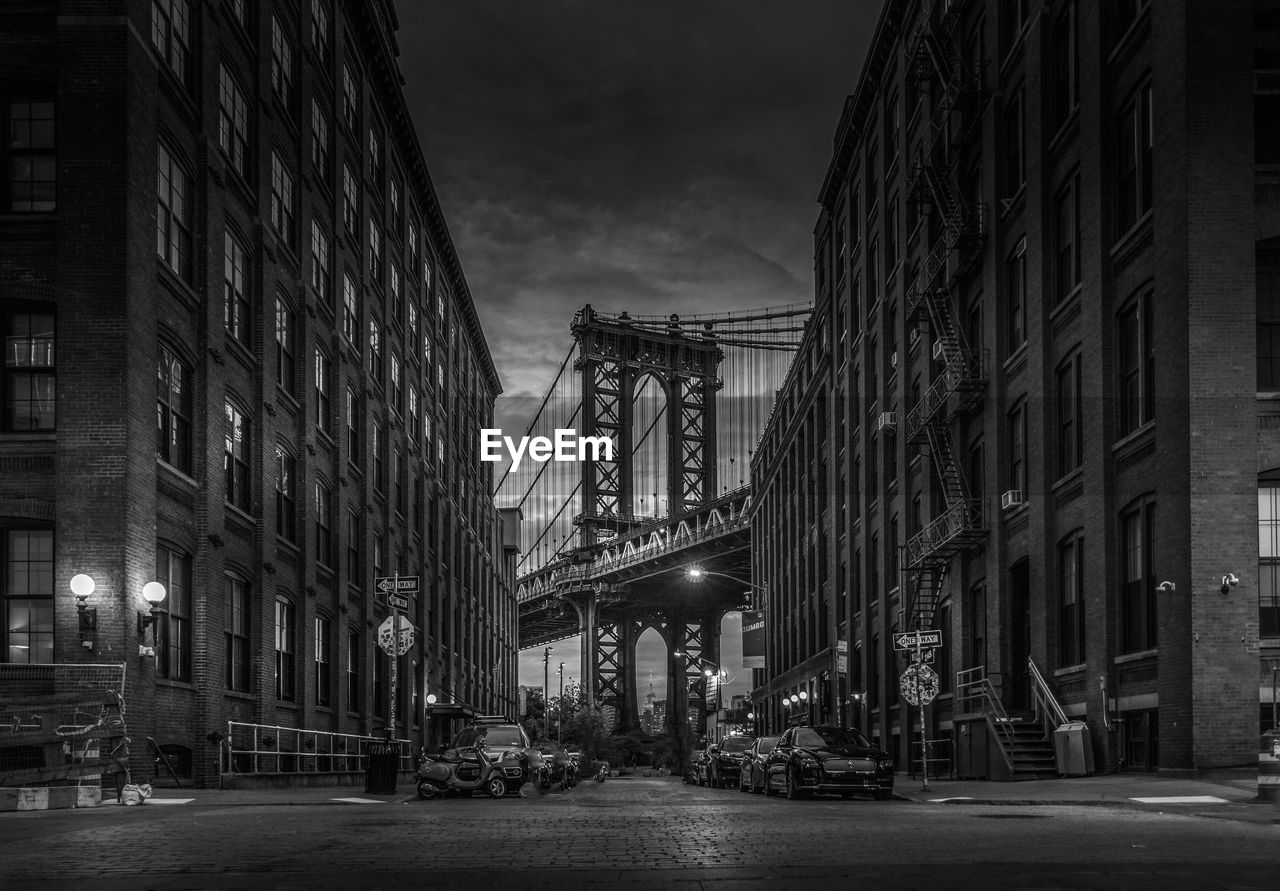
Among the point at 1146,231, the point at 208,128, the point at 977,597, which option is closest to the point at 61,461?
the point at 208,128

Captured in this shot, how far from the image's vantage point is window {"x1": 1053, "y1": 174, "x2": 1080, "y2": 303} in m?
31.6

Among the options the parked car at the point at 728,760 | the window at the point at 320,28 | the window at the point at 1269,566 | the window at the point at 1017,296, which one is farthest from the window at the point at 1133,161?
the window at the point at 320,28

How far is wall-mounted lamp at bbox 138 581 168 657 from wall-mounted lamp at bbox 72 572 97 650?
894 mm

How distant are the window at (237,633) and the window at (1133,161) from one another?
20258mm

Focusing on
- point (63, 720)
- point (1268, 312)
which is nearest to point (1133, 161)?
point (1268, 312)

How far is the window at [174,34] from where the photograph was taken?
1121 inches

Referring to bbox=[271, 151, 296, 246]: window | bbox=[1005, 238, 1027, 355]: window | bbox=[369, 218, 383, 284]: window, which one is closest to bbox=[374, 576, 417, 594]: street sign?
bbox=[271, 151, 296, 246]: window

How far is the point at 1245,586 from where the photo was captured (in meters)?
24.2

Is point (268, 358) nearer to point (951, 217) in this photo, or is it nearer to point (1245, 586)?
point (951, 217)

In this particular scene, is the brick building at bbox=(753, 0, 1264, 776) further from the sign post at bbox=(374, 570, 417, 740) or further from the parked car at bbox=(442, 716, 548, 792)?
the sign post at bbox=(374, 570, 417, 740)

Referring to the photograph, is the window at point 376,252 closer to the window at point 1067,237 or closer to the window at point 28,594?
the window at point 1067,237

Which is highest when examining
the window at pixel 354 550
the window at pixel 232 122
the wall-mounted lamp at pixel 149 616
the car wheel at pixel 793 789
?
the window at pixel 232 122

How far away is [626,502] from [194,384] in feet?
326

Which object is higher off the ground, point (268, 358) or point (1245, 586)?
point (268, 358)
